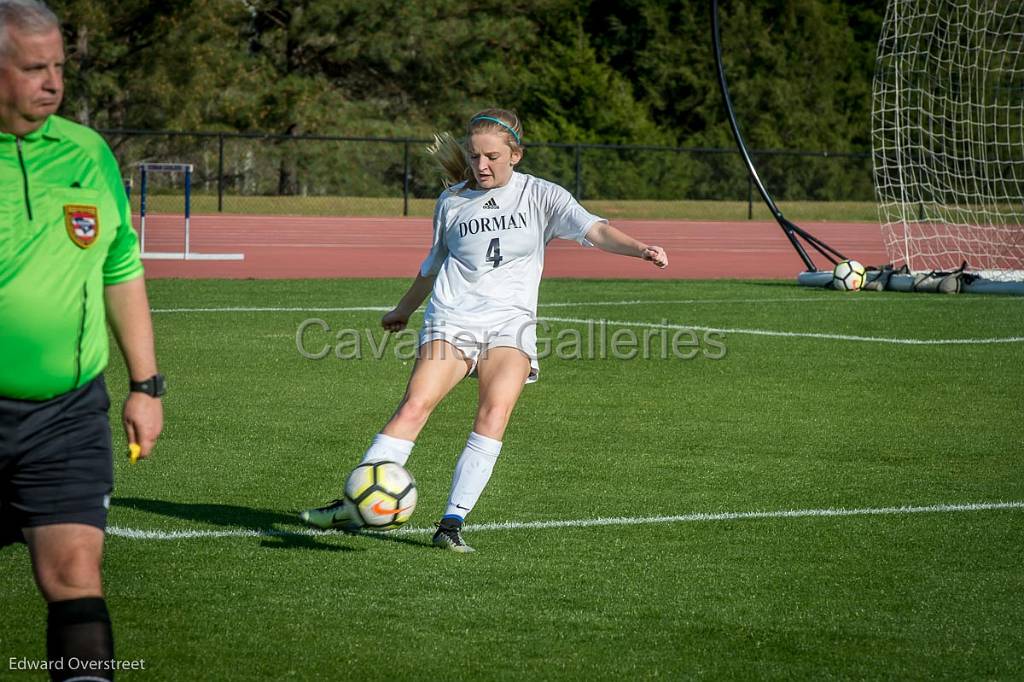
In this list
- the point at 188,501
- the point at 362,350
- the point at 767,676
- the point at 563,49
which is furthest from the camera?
the point at 563,49

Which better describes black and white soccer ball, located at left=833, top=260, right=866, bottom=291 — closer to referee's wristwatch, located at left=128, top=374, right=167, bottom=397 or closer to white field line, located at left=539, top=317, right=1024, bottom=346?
white field line, located at left=539, top=317, right=1024, bottom=346

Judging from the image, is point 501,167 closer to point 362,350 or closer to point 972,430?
point 972,430

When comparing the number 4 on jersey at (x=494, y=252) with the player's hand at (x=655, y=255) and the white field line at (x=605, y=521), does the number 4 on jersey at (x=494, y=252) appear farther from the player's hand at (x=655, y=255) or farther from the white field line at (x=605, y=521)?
the white field line at (x=605, y=521)

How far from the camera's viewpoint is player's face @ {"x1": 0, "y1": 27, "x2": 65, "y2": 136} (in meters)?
3.23

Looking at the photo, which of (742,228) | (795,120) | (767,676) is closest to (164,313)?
(767,676)

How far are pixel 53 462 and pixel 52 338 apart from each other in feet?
0.97

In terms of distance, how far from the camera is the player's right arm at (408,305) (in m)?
6.06

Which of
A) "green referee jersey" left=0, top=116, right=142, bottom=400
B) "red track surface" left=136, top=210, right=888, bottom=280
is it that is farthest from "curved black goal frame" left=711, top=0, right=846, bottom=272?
"green referee jersey" left=0, top=116, right=142, bottom=400

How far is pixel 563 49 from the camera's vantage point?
51.2m

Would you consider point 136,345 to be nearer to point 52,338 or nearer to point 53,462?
point 52,338

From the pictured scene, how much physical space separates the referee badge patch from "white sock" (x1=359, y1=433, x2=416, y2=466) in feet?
7.97

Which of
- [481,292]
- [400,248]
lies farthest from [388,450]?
[400,248]

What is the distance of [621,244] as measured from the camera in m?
5.99

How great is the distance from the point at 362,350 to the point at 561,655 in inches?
317
